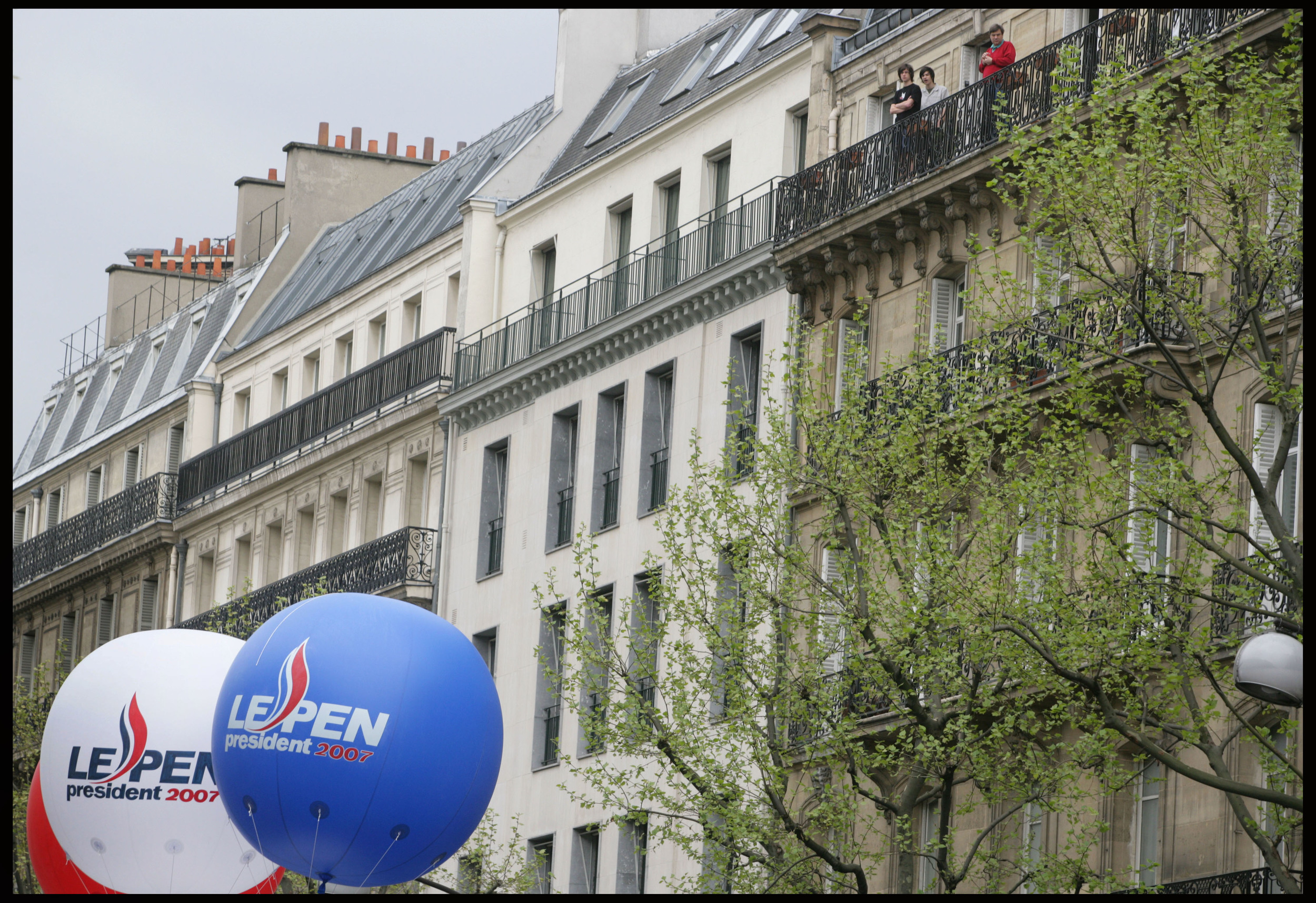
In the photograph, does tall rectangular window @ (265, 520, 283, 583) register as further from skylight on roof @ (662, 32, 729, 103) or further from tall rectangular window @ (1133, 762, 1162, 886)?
tall rectangular window @ (1133, 762, 1162, 886)

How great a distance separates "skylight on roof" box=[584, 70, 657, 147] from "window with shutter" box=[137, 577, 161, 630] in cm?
2014

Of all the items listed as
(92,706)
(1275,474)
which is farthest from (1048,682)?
(92,706)

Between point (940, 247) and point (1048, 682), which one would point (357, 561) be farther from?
point (1048, 682)

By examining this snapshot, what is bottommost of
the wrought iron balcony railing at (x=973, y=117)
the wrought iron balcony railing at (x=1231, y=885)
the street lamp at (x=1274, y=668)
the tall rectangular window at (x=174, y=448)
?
the street lamp at (x=1274, y=668)

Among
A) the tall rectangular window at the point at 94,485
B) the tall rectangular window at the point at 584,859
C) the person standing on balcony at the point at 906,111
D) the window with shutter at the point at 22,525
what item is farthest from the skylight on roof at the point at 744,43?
the window with shutter at the point at 22,525

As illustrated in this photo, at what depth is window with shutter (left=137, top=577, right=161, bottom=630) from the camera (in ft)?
207

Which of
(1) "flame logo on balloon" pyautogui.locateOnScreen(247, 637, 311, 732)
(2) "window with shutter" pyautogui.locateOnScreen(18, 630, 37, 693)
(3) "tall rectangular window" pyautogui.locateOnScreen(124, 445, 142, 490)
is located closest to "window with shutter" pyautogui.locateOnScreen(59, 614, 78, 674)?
(2) "window with shutter" pyautogui.locateOnScreen(18, 630, 37, 693)

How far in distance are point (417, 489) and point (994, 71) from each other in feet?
64.7

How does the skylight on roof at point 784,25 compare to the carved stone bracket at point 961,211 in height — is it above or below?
above

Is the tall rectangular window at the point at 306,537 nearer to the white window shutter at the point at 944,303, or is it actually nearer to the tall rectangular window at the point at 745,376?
the tall rectangular window at the point at 745,376

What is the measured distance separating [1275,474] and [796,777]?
17055mm

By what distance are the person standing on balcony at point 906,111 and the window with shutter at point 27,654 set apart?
135 feet

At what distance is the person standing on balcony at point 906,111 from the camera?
35.8m

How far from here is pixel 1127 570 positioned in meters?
21.9
